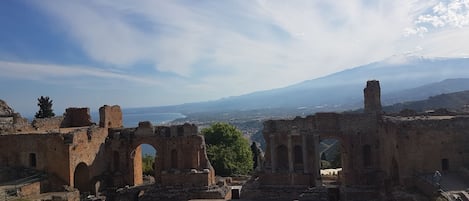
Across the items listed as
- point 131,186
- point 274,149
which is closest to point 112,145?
point 131,186

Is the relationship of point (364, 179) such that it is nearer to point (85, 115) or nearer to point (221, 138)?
point (221, 138)

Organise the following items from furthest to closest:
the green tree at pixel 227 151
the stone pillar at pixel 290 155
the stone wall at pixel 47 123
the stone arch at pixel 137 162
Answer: the green tree at pixel 227 151 → the stone wall at pixel 47 123 → the stone arch at pixel 137 162 → the stone pillar at pixel 290 155

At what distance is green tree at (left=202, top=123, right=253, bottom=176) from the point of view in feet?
138

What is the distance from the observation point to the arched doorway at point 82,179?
3164cm

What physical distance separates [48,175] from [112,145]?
221 inches

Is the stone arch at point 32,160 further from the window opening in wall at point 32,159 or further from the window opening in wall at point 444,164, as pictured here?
the window opening in wall at point 444,164

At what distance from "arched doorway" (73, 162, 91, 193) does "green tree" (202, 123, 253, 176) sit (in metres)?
13.3

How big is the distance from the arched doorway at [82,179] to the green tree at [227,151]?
13.3 m

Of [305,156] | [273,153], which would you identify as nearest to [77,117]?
[273,153]

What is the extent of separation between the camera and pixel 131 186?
33.0m

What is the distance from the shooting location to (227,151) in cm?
4369

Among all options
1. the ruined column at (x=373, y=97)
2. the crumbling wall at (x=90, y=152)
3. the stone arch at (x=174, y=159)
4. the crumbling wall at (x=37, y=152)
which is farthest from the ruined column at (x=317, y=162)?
the crumbling wall at (x=37, y=152)

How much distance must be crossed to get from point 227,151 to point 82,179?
51.4 ft

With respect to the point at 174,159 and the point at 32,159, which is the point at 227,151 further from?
the point at 32,159
